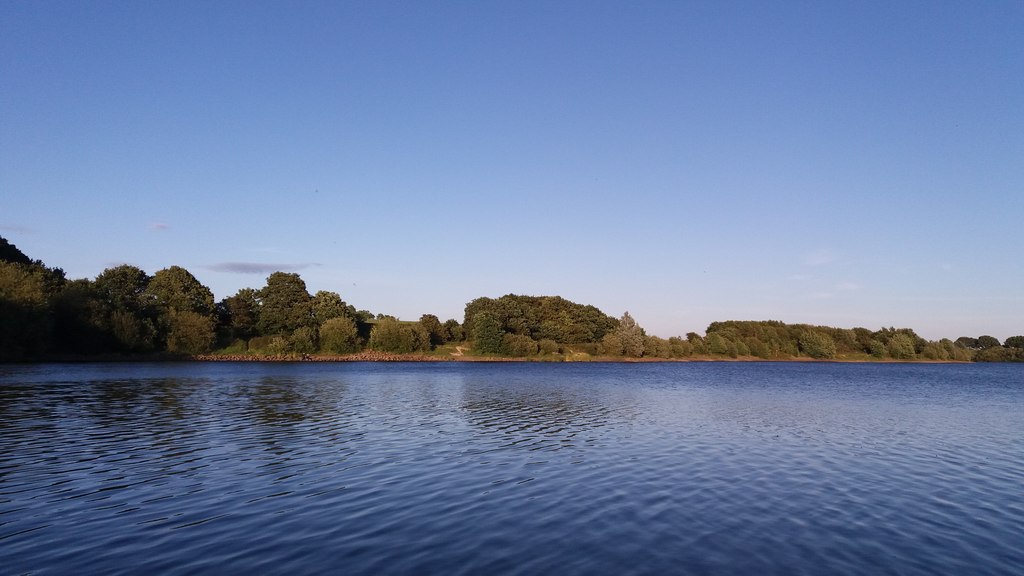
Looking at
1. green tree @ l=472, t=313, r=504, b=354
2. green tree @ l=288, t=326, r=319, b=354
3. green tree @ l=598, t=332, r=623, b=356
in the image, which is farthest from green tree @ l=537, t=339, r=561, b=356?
green tree @ l=288, t=326, r=319, b=354

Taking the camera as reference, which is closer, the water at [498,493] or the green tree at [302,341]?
the water at [498,493]

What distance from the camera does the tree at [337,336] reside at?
132 metres

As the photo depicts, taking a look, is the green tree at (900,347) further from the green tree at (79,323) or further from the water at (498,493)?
the green tree at (79,323)

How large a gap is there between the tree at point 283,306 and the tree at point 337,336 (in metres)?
7.68

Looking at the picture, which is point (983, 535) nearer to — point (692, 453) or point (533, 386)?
point (692, 453)

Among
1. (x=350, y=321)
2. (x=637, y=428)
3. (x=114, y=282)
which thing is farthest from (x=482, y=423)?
(x=114, y=282)

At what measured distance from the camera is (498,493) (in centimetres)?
1675

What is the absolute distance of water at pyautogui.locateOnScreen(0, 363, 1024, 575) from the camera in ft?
37.6

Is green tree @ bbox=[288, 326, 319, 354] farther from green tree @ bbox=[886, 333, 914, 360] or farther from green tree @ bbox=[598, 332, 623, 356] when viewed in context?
green tree @ bbox=[886, 333, 914, 360]

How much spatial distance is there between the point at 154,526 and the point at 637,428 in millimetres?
22935

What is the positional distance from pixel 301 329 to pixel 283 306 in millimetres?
10299

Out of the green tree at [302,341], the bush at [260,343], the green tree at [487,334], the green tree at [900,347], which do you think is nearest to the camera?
the green tree at [302,341]

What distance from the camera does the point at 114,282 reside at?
120 m

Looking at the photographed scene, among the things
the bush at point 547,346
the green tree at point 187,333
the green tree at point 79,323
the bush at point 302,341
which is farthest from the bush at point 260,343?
the bush at point 547,346
